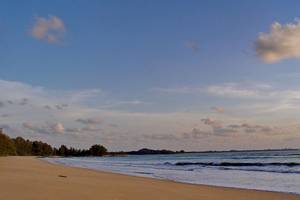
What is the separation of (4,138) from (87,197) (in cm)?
11171

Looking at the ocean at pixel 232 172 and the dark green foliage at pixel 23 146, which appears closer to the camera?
the ocean at pixel 232 172

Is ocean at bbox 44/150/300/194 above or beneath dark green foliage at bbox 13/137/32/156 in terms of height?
beneath

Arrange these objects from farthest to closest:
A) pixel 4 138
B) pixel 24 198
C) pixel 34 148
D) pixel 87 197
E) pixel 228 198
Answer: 1. pixel 34 148
2. pixel 4 138
3. pixel 228 198
4. pixel 87 197
5. pixel 24 198

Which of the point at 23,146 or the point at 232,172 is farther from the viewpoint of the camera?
the point at 23,146

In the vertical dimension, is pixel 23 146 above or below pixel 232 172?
above

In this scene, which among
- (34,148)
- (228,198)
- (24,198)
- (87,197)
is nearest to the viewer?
(24,198)

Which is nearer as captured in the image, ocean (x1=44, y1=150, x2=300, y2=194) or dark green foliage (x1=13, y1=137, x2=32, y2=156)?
ocean (x1=44, y1=150, x2=300, y2=194)

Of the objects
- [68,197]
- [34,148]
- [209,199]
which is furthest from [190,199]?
[34,148]

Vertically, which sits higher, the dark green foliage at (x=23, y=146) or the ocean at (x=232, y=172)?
the dark green foliage at (x=23, y=146)

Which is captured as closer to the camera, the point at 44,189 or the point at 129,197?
the point at 129,197

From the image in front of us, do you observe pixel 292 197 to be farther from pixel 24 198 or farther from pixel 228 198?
pixel 24 198

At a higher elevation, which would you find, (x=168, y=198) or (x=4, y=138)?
(x=4, y=138)

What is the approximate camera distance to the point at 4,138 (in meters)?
118

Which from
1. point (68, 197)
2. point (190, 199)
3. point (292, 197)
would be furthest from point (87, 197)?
point (292, 197)
